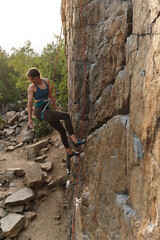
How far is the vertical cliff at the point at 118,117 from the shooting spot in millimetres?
2615

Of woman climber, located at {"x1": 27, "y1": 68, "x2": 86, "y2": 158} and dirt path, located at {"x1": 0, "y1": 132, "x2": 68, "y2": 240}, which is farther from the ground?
woman climber, located at {"x1": 27, "y1": 68, "x2": 86, "y2": 158}

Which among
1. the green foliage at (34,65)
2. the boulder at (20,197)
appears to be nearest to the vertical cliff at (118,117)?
the boulder at (20,197)

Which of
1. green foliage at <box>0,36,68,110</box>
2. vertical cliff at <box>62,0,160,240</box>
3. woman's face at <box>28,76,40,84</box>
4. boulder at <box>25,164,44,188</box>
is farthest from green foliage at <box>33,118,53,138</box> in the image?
woman's face at <box>28,76,40,84</box>

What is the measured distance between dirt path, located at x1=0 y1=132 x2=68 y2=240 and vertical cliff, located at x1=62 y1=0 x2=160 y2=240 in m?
3.82

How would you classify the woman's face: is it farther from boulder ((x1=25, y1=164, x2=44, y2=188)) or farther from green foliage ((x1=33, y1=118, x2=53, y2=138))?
green foliage ((x1=33, y1=118, x2=53, y2=138))

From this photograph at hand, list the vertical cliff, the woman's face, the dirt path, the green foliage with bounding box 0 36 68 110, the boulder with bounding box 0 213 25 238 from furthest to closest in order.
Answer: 1. the green foliage with bounding box 0 36 68 110
2. the dirt path
3. the boulder with bounding box 0 213 25 238
4. the woman's face
5. the vertical cliff

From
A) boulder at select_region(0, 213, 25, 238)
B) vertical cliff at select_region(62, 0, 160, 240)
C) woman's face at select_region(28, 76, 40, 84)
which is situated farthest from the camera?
boulder at select_region(0, 213, 25, 238)

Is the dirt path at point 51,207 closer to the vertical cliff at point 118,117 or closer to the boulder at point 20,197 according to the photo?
the boulder at point 20,197

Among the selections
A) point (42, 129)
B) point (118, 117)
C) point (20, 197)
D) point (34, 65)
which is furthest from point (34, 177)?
point (34, 65)

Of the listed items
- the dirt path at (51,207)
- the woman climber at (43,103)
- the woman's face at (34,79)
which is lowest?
the dirt path at (51,207)

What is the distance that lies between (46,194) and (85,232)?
557cm

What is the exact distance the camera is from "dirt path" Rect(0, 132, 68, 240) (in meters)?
8.90

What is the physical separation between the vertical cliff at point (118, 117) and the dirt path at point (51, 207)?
382 cm

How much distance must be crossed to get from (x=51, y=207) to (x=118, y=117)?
740 cm
